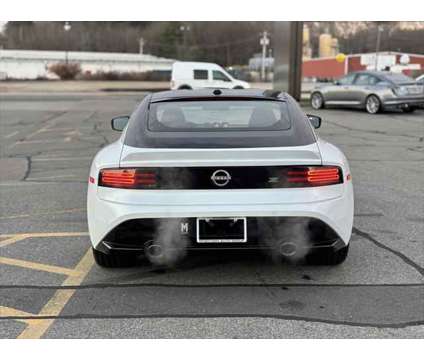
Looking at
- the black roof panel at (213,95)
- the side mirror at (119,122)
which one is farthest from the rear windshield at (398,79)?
the side mirror at (119,122)

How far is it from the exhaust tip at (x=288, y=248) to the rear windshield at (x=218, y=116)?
0.96 meters

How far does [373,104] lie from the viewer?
18.1 metres

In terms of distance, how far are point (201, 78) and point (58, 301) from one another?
78.5 feet

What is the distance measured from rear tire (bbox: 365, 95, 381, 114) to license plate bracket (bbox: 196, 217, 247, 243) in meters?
15.8

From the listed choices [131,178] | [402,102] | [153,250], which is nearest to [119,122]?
[131,178]

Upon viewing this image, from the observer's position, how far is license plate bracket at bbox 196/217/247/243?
11.0 feet

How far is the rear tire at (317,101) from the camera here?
68.0ft

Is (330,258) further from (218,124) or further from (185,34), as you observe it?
(185,34)

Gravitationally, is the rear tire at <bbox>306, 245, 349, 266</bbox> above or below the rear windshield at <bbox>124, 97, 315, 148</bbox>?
below

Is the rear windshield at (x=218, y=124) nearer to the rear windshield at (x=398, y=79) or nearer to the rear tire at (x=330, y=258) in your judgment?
the rear tire at (x=330, y=258)

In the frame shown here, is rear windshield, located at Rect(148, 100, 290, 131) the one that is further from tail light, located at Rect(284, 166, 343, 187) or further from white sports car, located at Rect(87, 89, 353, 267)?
tail light, located at Rect(284, 166, 343, 187)

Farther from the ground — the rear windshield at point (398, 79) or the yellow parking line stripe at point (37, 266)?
the rear windshield at point (398, 79)

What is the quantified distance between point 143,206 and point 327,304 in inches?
54.3

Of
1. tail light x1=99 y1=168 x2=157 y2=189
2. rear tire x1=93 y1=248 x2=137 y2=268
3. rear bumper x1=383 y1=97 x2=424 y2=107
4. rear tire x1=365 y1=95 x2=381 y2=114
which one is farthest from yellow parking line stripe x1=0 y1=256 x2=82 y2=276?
rear tire x1=365 y1=95 x2=381 y2=114
